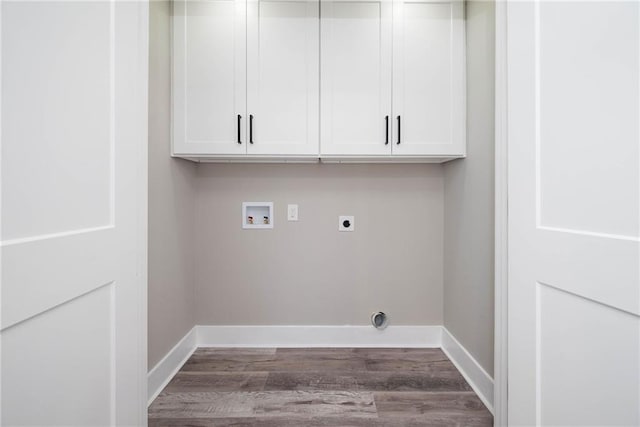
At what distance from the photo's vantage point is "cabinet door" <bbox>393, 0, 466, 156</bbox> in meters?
1.76

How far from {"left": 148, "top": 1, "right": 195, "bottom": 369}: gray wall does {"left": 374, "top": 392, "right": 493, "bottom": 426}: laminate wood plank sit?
1227mm

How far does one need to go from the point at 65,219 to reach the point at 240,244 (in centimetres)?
147

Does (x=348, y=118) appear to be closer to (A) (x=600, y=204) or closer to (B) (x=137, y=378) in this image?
(A) (x=600, y=204)

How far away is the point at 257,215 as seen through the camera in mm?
2123

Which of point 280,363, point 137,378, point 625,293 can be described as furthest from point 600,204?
point 280,363

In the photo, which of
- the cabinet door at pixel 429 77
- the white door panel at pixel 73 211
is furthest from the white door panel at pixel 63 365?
the cabinet door at pixel 429 77

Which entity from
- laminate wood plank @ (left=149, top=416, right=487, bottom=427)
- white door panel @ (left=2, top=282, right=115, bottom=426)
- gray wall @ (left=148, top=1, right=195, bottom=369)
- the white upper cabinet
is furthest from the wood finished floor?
the white upper cabinet

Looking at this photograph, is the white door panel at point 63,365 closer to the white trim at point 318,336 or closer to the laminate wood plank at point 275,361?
the laminate wood plank at point 275,361

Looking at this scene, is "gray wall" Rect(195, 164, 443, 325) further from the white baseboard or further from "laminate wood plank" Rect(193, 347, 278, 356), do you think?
"laminate wood plank" Rect(193, 347, 278, 356)

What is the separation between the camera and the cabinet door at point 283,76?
68.8 inches

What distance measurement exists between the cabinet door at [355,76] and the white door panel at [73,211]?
40.7 inches

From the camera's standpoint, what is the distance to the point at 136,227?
3.11ft

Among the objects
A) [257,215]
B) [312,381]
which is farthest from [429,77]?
[312,381]

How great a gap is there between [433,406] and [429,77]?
5.87ft
